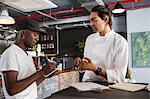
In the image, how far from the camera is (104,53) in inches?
60.6

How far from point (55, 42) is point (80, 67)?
31.6 ft

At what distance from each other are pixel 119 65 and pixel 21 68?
2.75 feet

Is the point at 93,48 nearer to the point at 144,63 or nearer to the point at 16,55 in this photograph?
the point at 16,55

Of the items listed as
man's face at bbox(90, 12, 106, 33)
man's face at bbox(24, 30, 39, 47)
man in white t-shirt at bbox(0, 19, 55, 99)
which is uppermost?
man's face at bbox(90, 12, 106, 33)

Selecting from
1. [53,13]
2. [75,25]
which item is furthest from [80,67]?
[75,25]

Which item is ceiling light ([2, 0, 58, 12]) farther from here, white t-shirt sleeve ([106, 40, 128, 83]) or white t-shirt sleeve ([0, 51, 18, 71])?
white t-shirt sleeve ([106, 40, 128, 83])

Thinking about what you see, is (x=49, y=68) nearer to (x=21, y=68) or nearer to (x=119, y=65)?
(x=21, y=68)

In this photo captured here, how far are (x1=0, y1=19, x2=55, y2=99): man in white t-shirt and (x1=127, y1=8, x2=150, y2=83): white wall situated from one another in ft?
18.2

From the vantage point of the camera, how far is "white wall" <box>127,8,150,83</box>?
6673 mm

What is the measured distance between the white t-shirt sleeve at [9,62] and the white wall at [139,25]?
572 centimetres

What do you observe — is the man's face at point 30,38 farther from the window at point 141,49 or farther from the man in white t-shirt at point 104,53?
the window at point 141,49

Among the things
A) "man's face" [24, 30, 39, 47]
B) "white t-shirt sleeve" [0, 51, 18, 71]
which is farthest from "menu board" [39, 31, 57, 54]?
"white t-shirt sleeve" [0, 51, 18, 71]

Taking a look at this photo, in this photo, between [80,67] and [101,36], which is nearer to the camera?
[80,67]

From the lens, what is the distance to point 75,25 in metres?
9.29
